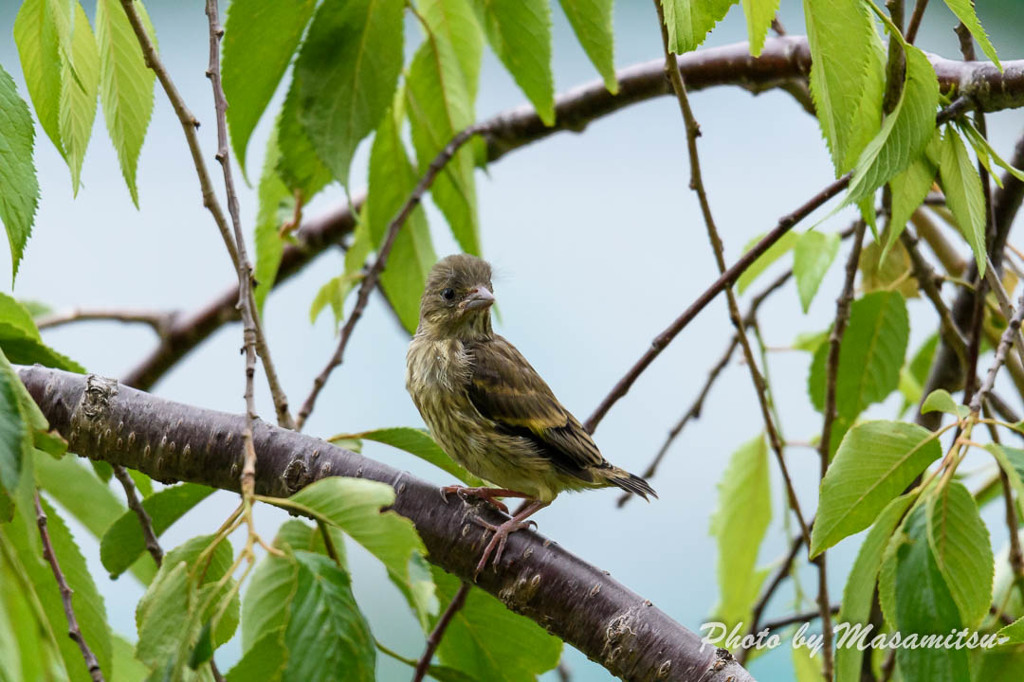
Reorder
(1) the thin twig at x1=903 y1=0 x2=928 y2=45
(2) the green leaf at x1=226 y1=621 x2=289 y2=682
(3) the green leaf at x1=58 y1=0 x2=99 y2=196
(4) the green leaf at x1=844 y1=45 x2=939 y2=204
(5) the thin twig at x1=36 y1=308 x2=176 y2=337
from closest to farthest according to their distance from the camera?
(2) the green leaf at x1=226 y1=621 x2=289 y2=682 < (4) the green leaf at x1=844 y1=45 x2=939 y2=204 < (3) the green leaf at x1=58 y1=0 x2=99 y2=196 < (1) the thin twig at x1=903 y1=0 x2=928 y2=45 < (5) the thin twig at x1=36 y1=308 x2=176 y2=337

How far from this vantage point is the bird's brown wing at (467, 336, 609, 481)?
2383mm

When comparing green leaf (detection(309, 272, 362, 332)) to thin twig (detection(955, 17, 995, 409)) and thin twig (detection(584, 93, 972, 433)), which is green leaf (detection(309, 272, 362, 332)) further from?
thin twig (detection(955, 17, 995, 409))

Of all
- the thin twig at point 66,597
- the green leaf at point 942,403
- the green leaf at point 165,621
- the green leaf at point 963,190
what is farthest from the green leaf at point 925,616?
the thin twig at point 66,597

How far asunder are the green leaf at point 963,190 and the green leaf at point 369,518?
2.87 ft

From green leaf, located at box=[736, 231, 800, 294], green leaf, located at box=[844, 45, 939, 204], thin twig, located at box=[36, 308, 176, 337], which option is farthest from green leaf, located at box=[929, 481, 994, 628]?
thin twig, located at box=[36, 308, 176, 337]

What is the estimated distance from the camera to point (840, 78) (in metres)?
1.35

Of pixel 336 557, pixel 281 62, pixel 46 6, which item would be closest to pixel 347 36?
pixel 281 62

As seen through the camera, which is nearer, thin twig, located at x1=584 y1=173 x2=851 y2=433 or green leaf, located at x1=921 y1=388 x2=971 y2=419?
green leaf, located at x1=921 y1=388 x2=971 y2=419

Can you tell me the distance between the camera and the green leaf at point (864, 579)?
51.6 inches

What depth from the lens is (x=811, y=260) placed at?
7.32 ft

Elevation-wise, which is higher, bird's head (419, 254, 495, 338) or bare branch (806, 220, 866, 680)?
bird's head (419, 254, 495, 338)

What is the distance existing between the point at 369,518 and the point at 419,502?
562 millimetres

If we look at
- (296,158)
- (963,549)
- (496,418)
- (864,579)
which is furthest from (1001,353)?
(296,158)

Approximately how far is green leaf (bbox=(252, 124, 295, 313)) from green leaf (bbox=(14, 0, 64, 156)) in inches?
34.2
